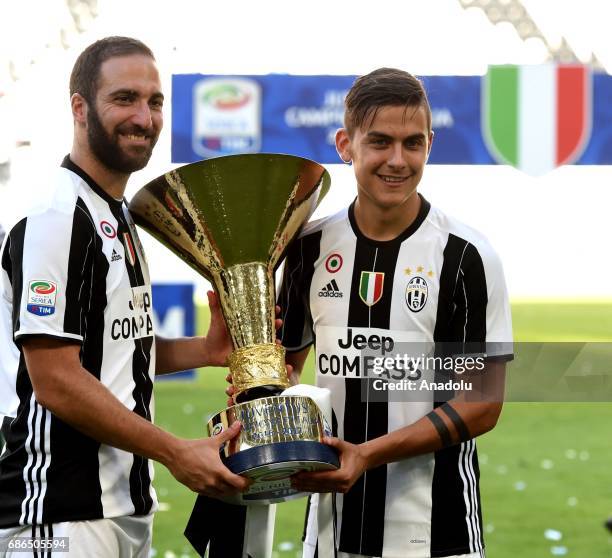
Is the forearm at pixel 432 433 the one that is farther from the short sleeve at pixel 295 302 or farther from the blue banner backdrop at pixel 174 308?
the blue banner backdrop at pixel 174 308

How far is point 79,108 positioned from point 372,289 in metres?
0.79

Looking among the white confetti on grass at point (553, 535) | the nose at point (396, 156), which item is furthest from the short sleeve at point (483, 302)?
the white confetti on grass at point (553, 535)

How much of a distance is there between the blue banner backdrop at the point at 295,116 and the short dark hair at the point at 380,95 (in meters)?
9.42

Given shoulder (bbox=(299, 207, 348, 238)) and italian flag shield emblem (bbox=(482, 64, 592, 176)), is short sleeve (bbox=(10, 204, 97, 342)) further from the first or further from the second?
italian flag shield emblem (bbox=(482, 64, 592, 176))

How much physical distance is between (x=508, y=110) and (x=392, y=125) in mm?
10437

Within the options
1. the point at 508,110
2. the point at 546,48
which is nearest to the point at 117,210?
the point at 508,110

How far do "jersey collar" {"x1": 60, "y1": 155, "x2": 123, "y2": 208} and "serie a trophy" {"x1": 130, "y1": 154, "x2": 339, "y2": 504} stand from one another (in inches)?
2.3

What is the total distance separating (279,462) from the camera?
206cm

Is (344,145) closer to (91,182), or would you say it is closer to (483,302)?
(483,302)

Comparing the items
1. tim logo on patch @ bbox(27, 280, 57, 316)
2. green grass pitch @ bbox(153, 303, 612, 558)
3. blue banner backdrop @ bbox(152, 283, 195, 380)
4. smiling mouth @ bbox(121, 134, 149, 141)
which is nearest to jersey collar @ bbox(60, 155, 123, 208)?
smiling mouth @ bbox(121, 134, 149, 141)

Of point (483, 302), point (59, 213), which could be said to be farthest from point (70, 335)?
point (483, 302)

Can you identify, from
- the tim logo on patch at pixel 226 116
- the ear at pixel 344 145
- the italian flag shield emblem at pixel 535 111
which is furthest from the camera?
the italian flag shield emblem at pixel 535 111

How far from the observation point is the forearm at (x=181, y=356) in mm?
2713

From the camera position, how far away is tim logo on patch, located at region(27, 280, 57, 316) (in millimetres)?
2176
